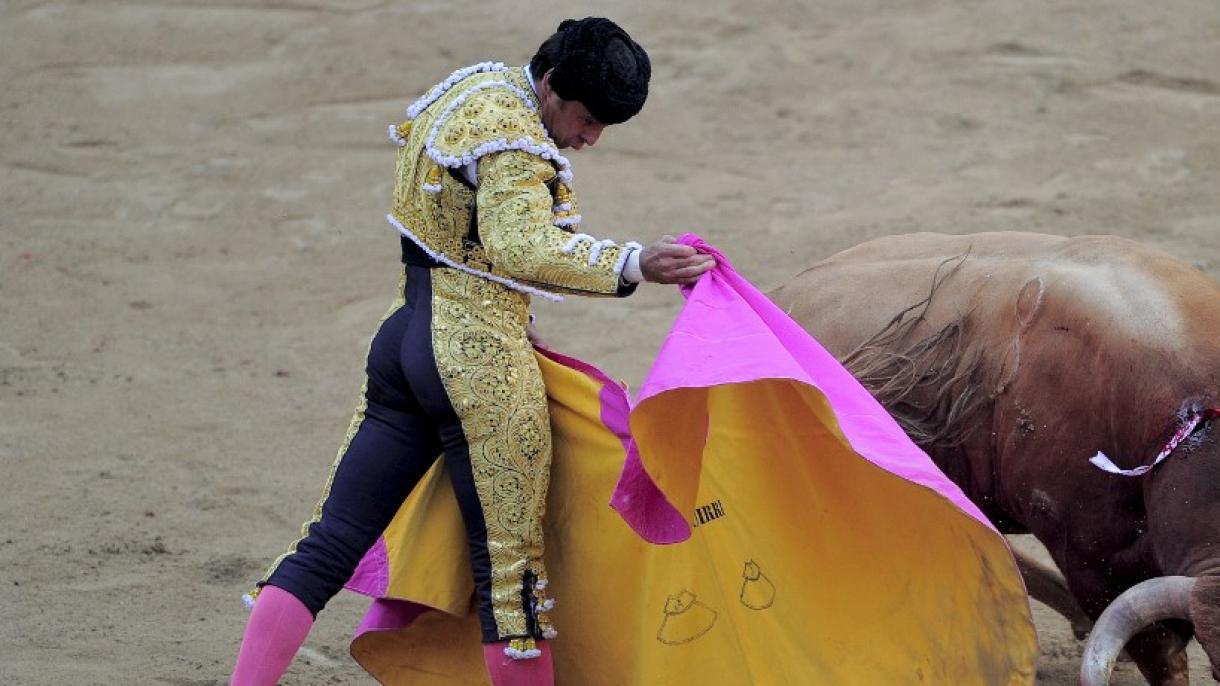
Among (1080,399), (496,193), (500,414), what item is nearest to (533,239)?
(496,193)

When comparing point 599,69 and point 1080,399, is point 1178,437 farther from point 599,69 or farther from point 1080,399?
point 599,69

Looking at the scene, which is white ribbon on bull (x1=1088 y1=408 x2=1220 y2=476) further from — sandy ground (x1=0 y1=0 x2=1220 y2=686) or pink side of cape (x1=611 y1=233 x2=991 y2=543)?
sandy ground (x1=0 y1=0 x2=1220 y2=686)

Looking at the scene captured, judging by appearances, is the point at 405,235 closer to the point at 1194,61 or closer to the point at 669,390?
the point at 669,390

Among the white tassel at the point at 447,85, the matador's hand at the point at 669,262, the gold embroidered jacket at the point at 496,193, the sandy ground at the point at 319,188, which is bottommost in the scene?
the sandy ground at the point at 319,188

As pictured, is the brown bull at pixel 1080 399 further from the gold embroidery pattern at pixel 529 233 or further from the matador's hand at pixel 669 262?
the gold embroidery pattern at pixel 529 233

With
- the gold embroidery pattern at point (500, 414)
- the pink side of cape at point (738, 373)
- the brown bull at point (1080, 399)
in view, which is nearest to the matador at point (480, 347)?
the gold embroidery pattern at point (500, 414)

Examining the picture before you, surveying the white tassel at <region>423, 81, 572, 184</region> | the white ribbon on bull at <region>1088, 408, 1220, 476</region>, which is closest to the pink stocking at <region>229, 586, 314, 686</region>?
the white tassel at <region>423, 81, 572, 184</region>

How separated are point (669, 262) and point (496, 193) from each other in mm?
327

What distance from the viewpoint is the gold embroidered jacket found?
286 centimetres

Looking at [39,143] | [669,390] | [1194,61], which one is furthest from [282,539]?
[1194,61]

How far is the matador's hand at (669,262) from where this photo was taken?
2.88m

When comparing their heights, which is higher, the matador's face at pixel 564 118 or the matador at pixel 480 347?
the matador's face at pixel 564 118

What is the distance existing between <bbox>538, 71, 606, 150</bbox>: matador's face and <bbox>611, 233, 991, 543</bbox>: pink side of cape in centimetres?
28

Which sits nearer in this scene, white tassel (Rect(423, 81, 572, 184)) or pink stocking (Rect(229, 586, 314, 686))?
white tassel (Rect(423, 81, 572, 184))
